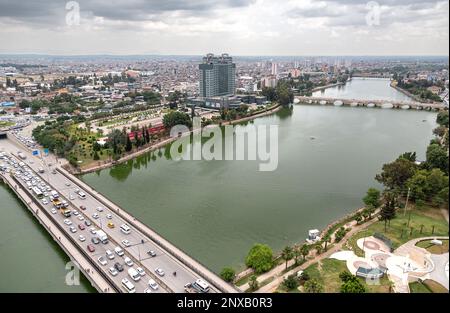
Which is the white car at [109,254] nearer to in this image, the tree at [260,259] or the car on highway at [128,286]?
the car on highway at [128,286]

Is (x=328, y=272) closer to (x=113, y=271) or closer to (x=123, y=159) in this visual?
(x=113, y=271)

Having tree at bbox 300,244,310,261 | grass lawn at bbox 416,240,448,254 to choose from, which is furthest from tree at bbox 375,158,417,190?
tree at bbox 300,244,310,261

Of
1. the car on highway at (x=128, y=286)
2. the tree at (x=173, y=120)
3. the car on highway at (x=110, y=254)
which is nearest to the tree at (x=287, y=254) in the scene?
the car on highway at (x=128, y=286)

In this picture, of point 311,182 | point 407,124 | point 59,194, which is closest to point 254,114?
point 407,124

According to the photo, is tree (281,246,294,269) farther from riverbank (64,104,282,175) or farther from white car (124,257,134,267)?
riverbank (64,104,282,175)

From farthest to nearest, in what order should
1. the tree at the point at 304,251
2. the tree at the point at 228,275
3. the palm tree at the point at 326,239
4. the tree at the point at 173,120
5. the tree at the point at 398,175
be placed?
1. the tree at the point at 173,120
2. the tree at the point at 398,175
3. the palm tree at the point at 326,239
4. the tree at the point at 304,251
5. the tree at the point at 228,275

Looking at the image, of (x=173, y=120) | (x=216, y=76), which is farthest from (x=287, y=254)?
(x=216, y=76)

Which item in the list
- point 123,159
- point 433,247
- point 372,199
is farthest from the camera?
point 123,159
